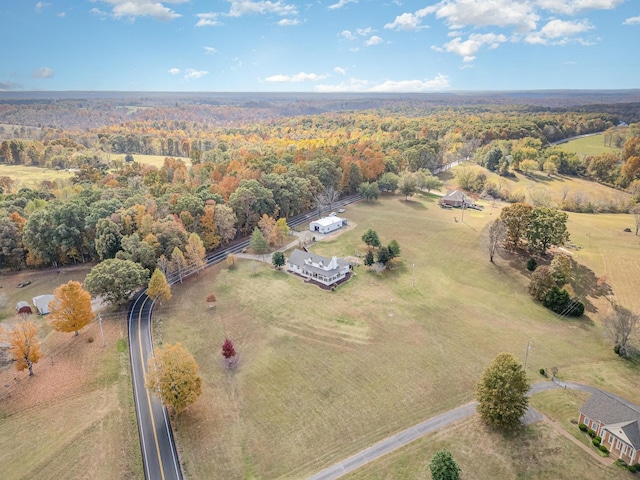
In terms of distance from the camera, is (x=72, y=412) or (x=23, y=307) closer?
(x=72, y=412)

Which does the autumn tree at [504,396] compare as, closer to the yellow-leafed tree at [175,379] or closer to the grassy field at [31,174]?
the yellow-leafed tree at [175,379]

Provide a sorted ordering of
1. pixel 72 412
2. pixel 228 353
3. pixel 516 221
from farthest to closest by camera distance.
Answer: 1. pixel 516 221
2. pixel 228 353
3. pixel 72 412

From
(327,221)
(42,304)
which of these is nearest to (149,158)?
(327,221)

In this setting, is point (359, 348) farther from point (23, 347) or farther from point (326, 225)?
point (326, 225)

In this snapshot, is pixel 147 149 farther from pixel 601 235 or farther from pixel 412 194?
pixel 601 235

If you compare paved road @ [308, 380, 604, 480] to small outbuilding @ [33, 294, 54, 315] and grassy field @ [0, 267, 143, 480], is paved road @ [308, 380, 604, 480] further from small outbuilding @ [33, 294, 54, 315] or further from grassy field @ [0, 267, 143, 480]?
small outbuilding @ [33, 294, 54, 315]

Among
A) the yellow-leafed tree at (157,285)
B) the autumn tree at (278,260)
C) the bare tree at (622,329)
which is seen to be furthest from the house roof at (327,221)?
the bare tree at (622,329)

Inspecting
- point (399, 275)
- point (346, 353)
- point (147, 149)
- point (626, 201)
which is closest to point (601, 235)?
point (626, 201)
